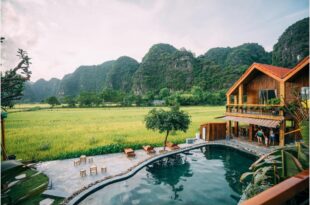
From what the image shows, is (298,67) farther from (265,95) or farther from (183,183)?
(183,183)

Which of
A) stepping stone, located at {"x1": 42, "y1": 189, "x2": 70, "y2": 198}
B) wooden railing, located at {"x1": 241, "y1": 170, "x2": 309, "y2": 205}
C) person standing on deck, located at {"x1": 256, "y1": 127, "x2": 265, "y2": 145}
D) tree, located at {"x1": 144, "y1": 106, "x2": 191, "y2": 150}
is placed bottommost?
stepping stone, located at {"x1": 42, "y1": 189, "x2": 70, "y2": 198}

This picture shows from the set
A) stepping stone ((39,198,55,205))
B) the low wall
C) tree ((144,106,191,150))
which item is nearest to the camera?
stepping stone ((39,198,55,205))

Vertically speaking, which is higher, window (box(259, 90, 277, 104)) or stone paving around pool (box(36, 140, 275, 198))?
window (box(259, 90, 277, 104))

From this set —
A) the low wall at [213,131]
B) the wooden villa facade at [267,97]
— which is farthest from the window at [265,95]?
the low wall at [213,131]

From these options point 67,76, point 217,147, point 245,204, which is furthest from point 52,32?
point 67,76

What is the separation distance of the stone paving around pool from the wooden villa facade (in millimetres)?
1968

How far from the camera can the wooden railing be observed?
3.98ft

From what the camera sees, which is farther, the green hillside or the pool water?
the green hillside

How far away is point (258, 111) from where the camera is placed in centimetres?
1499

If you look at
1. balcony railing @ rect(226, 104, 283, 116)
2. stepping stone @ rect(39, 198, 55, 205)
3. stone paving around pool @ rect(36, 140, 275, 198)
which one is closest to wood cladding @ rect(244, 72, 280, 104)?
balcony railing @ rect(226, 104, 283, 116)

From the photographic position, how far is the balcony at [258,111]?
43.6ft

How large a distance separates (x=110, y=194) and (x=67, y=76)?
584 ft

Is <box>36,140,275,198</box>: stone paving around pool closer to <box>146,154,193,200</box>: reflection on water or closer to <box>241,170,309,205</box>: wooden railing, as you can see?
<box>146,154,193,200</box>: reflection on water

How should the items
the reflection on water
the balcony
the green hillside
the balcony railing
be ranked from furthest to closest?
the green hillside → the balcony railing → the balcony → the reflection on water
